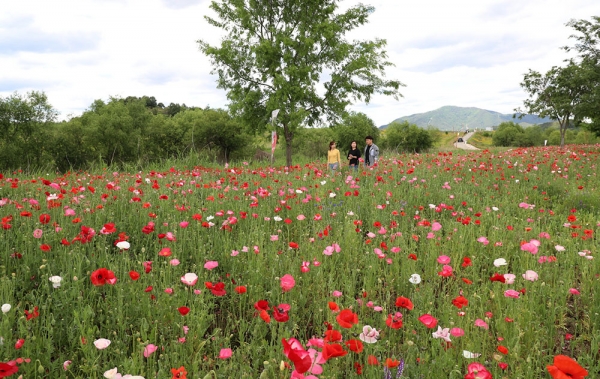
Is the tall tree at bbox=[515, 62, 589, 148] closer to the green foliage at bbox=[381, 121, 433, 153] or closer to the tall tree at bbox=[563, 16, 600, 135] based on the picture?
the tall tree at bbox=[563, 16, 600, 135]

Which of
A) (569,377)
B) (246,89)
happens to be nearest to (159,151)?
Result: (246,89)

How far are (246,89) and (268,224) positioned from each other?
14.8 meters

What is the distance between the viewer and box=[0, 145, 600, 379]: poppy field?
194cm

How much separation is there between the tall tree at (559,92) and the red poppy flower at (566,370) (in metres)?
28.0

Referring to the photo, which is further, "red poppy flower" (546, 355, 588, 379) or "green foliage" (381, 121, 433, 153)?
"green foliage" (381, 121, 433, 153)

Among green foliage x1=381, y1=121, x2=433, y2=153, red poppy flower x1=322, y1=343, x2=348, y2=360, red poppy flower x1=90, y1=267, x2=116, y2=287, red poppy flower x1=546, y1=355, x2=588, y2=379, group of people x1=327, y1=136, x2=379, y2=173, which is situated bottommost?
red poppy flower x1=546, y1=355, x2=588, y2=379

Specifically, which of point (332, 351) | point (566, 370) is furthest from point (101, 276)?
point (566, 370)

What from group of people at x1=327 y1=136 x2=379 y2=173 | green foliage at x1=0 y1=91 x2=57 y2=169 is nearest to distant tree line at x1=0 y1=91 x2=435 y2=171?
green foliage at x1=0 y1=91 x2=57 y2=169

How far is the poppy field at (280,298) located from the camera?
1.94m

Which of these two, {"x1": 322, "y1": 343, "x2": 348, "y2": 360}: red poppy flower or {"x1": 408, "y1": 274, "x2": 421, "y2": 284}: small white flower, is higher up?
{"x1": 322, "y1": 343, "x2": 348, "y2": 360}: red poppy flower

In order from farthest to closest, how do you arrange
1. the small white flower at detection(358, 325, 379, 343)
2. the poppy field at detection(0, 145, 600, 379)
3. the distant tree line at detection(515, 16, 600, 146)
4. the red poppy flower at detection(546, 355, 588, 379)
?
the distant tree line at detection(515, 16, 600, 146), the poppy field at detection(0, 145, 600, 379), the small white flower at detection(358, 325, 379, 343), the red poppy flower at detection(546, 355, 588, 379)

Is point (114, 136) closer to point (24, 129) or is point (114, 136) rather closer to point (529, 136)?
point (24, 129)

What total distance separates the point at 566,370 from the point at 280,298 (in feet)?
6.05

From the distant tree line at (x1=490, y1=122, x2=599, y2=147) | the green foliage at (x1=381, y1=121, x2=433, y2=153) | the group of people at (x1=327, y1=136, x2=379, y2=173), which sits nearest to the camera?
the group of people at (x1=327, y1=136, x2=379, y2=173)
